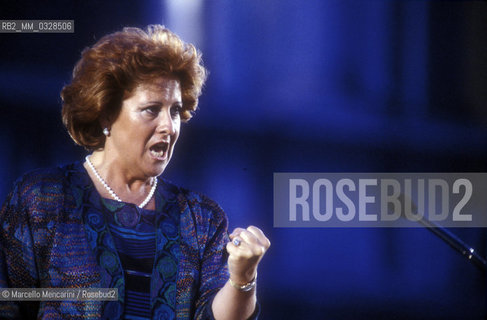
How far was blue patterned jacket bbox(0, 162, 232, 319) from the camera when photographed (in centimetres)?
160

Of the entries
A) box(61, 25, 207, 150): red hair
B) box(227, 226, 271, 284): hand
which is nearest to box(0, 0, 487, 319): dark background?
box(61, 25, 207, 150): red hair

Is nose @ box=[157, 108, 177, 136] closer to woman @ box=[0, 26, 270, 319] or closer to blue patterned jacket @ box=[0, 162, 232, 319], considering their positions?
woman @ box=[0, 26, 270, 319]

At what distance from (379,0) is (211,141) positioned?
78cm

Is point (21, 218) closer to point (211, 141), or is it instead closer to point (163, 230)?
→ point (163, 230)

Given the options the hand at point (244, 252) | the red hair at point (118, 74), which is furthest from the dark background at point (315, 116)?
the hand at point (244, 252)

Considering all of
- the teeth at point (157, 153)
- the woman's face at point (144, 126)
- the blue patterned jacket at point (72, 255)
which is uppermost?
the woman's face at point (144, 126)

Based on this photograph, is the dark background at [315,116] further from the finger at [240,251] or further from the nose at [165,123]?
the finger at [240,251]

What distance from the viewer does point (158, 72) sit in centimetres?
169

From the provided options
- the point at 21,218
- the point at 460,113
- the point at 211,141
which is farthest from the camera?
the point at 460,113

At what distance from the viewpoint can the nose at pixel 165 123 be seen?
1.70 meters

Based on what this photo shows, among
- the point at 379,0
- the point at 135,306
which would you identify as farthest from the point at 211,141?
the point at 379,0

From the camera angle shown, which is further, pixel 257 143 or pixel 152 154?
pixel 257 143

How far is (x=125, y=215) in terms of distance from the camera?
1688 millimetres

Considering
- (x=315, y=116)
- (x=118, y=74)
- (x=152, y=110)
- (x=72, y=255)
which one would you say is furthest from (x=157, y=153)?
(x=315, y=116)
